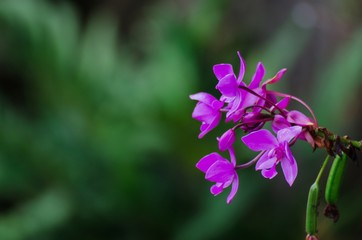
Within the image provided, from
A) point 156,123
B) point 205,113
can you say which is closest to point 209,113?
point 205,113

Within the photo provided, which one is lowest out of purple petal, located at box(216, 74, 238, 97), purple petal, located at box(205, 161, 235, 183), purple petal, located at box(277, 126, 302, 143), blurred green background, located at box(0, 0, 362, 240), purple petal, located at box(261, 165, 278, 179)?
purple petal, located at box(261, 165, 278, 179)

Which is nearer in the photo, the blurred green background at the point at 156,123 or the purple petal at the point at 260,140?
the purple petal at the point at 260,140

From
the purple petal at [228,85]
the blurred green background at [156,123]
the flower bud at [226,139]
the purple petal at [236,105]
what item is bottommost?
the flower bud at [226,139]

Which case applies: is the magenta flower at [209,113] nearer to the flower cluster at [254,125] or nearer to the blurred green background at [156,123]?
the flower cluster at [254,125]

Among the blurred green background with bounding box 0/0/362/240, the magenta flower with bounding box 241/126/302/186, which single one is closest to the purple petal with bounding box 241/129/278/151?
the magenta flower with bounding box 241/126/302/186

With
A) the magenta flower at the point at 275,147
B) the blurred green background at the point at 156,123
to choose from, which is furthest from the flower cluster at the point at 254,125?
the blurred green background at the point at 156,123

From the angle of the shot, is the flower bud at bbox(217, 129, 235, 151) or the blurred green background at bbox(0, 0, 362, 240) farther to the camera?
the blurred green background at bbox(0, 0, 362, 240)

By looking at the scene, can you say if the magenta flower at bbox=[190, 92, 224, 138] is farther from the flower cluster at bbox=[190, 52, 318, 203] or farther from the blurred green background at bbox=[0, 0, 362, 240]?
the blurred green background at bbox=[0, 0, 362, 240]
